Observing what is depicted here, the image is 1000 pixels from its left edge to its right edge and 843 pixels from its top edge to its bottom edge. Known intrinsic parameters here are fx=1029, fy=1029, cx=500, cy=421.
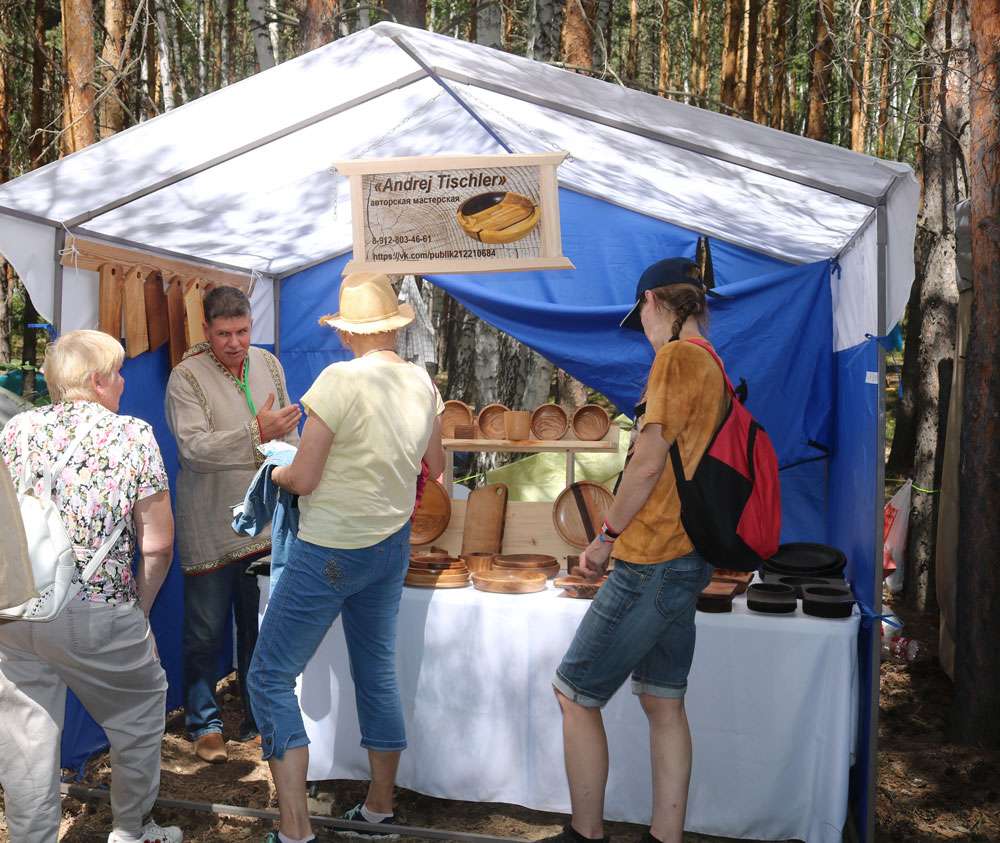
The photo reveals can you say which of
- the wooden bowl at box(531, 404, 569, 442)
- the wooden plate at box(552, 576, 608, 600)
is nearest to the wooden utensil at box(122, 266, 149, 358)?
the wooden bowl at box(531, 404, 569, 442)

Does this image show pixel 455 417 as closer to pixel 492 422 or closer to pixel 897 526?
pixel 492 422

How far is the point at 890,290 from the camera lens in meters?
2.74

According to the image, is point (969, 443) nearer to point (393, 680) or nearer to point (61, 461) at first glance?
point (393, 680)

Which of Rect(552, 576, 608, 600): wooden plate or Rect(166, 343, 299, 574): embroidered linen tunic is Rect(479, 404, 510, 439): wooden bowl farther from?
Rect(552, 576, 608, 600): wooden plate

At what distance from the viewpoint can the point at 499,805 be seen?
11.0 feet

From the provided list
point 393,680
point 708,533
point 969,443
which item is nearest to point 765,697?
point 708,533

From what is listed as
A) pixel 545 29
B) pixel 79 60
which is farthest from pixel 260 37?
pixel 545 29

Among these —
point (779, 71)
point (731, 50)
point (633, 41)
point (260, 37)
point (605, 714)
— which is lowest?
point (605, 714)

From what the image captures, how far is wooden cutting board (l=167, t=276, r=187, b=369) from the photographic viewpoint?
409 cm

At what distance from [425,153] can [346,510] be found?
5.78 feet

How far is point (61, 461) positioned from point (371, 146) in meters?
1.62

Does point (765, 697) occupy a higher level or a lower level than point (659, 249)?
lower

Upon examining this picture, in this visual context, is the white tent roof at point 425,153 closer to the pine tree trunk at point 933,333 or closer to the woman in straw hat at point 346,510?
the woman in straw hat at point 346,510

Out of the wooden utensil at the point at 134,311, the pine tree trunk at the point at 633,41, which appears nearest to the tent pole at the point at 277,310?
the wooden utensil at the point at 134,311
